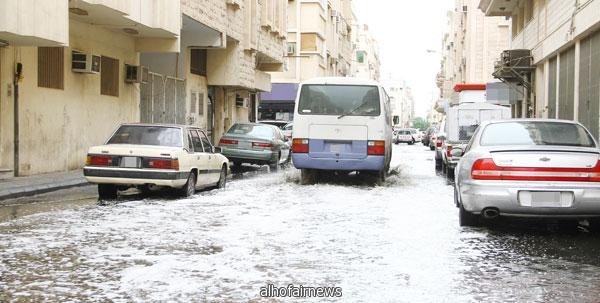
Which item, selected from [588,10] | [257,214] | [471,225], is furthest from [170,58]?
[471,225]

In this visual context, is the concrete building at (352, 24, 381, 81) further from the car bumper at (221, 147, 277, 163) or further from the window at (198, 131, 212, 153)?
the window at (198, 131, 212, 153)

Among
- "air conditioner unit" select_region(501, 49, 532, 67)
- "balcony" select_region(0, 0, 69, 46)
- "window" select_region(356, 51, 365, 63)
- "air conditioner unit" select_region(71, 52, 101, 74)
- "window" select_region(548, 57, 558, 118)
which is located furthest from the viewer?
"window" select_region(356, 51, 365, 63)

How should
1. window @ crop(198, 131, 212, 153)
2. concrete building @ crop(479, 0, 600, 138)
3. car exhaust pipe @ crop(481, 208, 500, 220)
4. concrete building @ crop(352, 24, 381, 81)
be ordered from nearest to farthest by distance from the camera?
car exhaust pipe @ crop(481, 208, 500, 220), window @ crop(198, 131, 212, 153), concrete building @ crop(479, 0, 600, 138), concrete building @ crop(352, 24, 381, 81)

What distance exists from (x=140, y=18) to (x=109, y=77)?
3505 mm

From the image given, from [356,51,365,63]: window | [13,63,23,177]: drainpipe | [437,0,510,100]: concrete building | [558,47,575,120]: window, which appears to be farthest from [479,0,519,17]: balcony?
[356,51,365,63]: window

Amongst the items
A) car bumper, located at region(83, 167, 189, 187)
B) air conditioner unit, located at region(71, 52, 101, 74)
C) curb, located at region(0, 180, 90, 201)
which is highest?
air conditioner unit, located at region(71, 52, 101, 74)

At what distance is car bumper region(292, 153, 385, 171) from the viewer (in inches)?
661

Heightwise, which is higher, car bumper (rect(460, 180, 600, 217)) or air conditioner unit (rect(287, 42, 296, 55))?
air conditioner unit (rect(287, 42, 296, 55))

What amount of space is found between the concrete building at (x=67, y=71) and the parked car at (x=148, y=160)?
335 cm

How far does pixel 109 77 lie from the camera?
2247 centimetres

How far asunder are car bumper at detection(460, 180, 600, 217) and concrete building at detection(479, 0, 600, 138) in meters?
9.49

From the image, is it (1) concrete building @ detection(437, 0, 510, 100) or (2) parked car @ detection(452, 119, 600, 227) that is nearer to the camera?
(2) parked car @ detection(452, 119, 600, 227)

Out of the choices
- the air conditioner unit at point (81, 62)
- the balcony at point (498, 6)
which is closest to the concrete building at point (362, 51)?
the balcony at point (498, 6)
